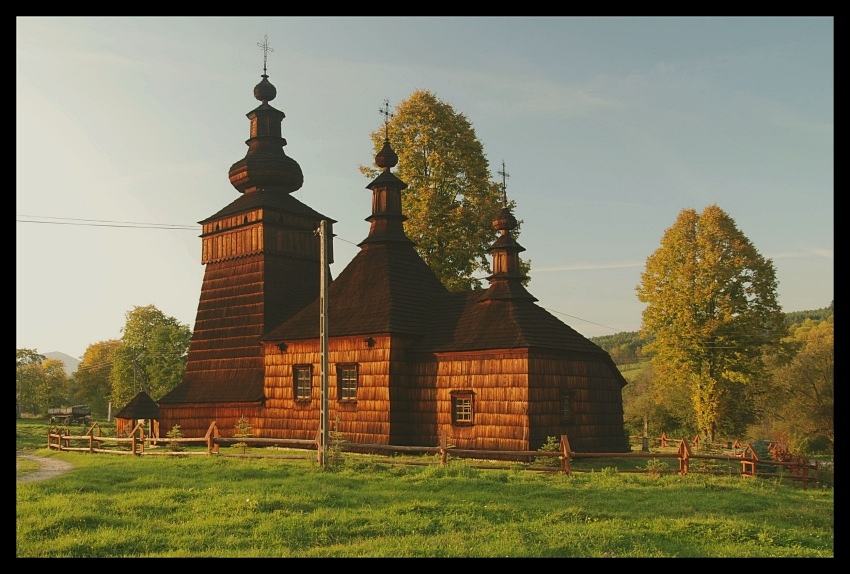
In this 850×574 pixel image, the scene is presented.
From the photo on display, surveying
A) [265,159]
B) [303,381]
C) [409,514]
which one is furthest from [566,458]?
[265,159]

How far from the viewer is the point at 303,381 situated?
31.1 metres

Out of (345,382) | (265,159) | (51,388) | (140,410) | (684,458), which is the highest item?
(265,159)

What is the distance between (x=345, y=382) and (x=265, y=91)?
17.4 m

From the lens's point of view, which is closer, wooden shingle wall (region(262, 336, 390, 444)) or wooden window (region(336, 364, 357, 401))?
wooden shingle wall (region(262, 336, 390, 444))

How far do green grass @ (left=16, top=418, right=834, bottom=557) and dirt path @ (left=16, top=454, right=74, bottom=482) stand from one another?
4.47ft

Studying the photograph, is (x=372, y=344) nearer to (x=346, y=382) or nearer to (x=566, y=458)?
(x=346, y=382)

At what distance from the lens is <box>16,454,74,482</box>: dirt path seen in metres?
21.0

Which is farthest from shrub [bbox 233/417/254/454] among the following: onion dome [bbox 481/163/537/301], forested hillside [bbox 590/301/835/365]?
forested hillside [bbox 590/301/835/365]

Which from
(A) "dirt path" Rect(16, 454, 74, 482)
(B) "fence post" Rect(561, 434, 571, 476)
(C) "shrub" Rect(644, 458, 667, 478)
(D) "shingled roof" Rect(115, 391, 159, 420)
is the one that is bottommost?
(A) "dirt path" Rect(16, 454, 74, 482)

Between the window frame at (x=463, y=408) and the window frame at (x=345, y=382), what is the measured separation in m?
4.01

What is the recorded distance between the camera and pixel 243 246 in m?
35.8

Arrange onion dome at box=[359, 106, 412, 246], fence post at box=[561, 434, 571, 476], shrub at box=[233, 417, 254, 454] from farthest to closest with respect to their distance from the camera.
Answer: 1. onion dome at box=[359, 106, 412, 246]
2. shrub at box=[233, 417, 254, 454]
3. fence post at box=[561, 434, 571, 476]

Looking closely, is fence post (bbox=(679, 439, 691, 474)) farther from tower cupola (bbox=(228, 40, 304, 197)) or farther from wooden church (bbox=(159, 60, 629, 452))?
tower cupola (bbox=(228, 40, 304, 197))

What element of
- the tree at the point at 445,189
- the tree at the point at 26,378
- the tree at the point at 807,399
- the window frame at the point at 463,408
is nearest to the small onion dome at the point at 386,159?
the tree at the point at 445,189
